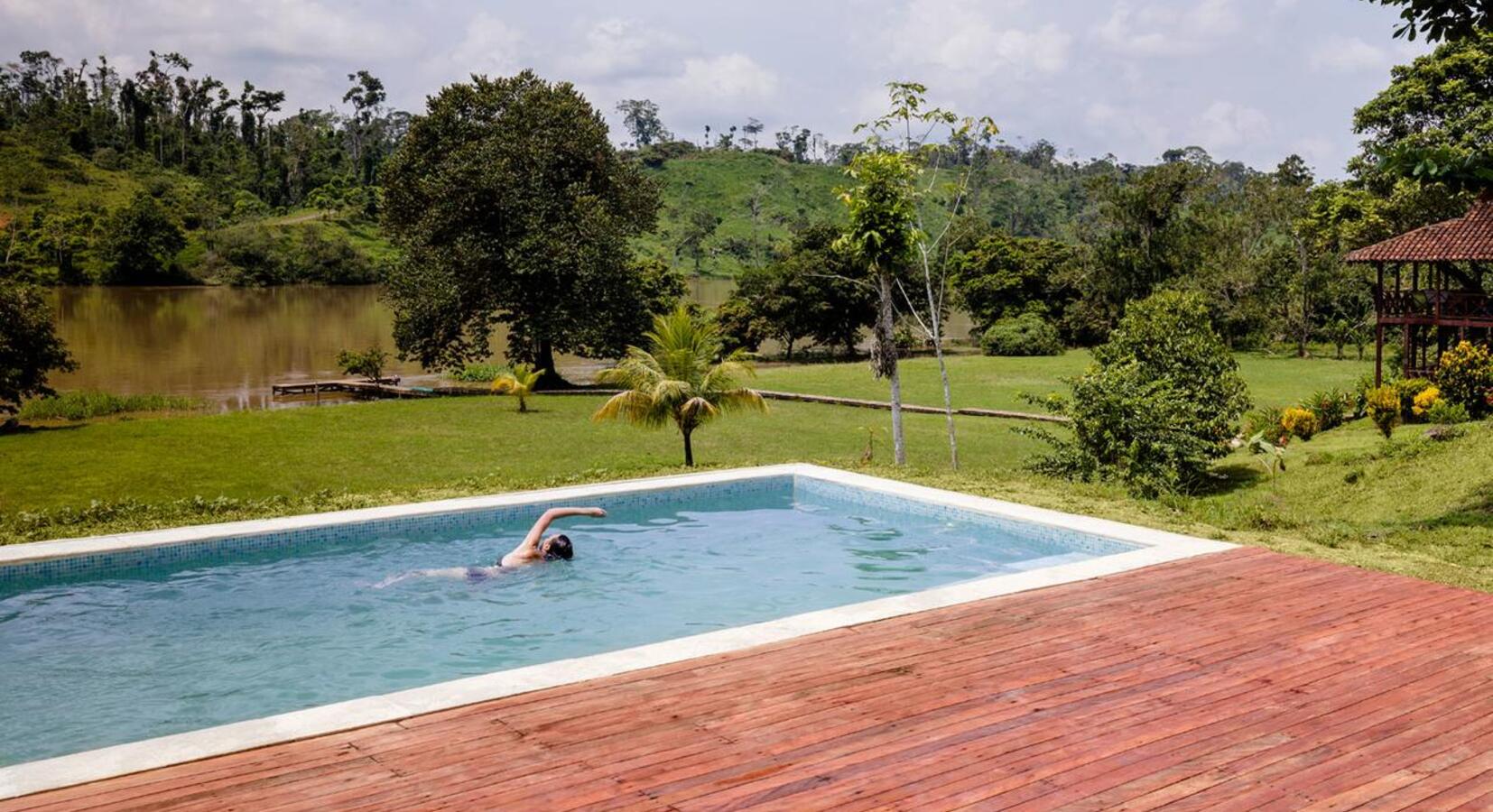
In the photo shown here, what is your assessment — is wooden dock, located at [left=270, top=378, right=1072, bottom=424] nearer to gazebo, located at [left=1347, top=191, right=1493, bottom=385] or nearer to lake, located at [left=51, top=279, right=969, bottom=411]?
lake, located at [left=51, top=279, right=969, bottom=411]

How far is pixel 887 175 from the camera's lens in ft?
51.9

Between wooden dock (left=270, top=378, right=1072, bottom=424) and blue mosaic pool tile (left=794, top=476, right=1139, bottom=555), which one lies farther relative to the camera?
wooden dock (left=270, top=378, right=1072, bottom=424)

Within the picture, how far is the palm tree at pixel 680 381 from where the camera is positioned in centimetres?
1489

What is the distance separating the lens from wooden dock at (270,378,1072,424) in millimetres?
25973

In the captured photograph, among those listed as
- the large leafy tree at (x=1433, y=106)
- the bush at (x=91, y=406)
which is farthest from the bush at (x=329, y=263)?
the large leafy tree at (x=1433, y=106)

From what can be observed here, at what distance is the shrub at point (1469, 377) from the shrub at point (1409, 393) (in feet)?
1.05

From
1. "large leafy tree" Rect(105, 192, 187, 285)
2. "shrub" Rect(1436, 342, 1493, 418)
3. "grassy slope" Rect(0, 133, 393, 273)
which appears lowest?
"shrub" Rect(1436, 342, 1493, 418)

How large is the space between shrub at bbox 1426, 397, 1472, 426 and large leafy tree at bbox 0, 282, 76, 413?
75.1ft

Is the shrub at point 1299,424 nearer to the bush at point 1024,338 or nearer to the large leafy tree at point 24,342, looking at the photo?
the large leafy tree at point 24,342

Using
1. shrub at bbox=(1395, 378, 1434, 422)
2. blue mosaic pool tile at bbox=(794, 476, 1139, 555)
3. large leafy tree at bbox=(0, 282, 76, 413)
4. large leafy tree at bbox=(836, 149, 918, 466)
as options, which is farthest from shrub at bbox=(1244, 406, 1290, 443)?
large leafy tree at bbox=(0, 282, 76, 413)

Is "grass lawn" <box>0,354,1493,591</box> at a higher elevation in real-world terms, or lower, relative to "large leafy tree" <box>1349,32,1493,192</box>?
lower

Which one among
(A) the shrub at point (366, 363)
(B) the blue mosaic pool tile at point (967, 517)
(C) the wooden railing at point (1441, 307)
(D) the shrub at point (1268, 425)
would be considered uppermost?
(C) the wooden railing at point (1441, 307)

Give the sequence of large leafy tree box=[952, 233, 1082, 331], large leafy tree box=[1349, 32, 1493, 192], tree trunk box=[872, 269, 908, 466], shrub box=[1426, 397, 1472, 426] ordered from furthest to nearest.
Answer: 1. large leafy tree box=[952, 233, 1082, 331]
2. large leafy tree box=[1349, 32, 1493, 192]
3. shrub box=[1426, 397, 1472, 426]
4. tree trunk box=[872, 269, 908, 466]

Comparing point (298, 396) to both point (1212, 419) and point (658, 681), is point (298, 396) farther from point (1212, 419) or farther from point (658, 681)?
point (658, 681)
